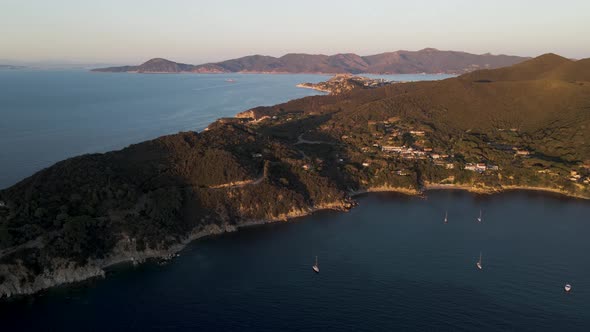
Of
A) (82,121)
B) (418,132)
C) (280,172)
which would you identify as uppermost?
(418,132)

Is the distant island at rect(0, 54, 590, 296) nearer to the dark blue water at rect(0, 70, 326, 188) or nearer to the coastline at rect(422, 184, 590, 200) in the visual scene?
the coastline at rect(422, 184, 590, 200)

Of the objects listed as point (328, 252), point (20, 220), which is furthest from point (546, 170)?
point (20, 220)

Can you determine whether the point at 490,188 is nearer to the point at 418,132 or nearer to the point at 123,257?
the point at 418,132

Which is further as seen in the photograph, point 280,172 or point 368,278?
point 280,172

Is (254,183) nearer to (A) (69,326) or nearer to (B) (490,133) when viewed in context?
(A) (69,326)

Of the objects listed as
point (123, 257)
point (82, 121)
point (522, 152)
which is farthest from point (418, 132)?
point (82, 121)
